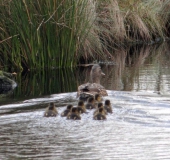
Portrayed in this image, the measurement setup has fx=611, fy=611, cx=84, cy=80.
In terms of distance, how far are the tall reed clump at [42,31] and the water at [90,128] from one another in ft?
7.96

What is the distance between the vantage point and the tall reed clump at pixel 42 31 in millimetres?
14398

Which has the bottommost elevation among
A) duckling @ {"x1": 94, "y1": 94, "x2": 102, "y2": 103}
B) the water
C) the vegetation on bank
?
the water

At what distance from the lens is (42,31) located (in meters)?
14.8

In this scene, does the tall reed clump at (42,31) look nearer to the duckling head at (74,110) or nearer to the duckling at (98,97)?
the duckling at (98,97)

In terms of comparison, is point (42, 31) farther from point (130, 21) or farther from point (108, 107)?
point (130, 21)

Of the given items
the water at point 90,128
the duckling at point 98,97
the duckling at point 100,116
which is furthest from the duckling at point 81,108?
the duckling at point 98,97

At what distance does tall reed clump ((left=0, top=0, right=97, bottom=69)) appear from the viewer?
14398 mm

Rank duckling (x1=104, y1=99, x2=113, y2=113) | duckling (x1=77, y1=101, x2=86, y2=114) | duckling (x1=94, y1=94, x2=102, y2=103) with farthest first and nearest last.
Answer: duckling (x1=94, y1=94, x2=102, y2=103)
duckling (x1=104, y1=99, x2=113, y2=113)
duckling (x1=77, y1=101, x2=86, y2=114)

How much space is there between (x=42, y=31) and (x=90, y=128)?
676 cm

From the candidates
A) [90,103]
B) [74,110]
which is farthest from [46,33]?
[74,110]

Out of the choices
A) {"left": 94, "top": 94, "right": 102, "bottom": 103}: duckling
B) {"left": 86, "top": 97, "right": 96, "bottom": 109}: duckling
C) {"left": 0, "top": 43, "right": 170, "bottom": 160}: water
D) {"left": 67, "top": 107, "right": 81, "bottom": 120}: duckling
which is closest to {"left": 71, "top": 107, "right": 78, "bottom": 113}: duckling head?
{"left": 67, "top": 107, "right": 81, "bottom": 120}: duckling

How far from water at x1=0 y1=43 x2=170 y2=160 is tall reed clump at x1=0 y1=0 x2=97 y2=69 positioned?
7.96ft

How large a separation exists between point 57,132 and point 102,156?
1239 millimetres

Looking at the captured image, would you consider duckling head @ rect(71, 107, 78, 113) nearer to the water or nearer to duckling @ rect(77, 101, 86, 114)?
the water
